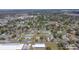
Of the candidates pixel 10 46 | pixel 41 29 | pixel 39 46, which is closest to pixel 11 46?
pixel 10 46

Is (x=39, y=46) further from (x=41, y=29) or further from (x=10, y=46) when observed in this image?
(x=10, y=46)

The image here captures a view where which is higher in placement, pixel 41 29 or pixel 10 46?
pixel 41 29

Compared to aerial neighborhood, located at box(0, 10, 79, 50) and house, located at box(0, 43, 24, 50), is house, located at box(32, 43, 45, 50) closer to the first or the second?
aerial neighborhood, located at box(0, 10, 79, 50)

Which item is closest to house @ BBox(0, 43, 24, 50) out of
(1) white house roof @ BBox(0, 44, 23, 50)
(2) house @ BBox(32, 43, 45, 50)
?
(1) white house roof @ BBox(0, 44, 23, 50)

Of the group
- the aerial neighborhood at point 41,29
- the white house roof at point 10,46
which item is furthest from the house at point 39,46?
the white house roof at point 10,46

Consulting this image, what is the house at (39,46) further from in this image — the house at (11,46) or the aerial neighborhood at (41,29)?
the house at (11,46)

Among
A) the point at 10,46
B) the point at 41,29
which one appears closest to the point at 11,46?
the point at 10,46

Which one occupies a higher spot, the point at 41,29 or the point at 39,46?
the point at 41,29

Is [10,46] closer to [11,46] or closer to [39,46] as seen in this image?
[11,46]

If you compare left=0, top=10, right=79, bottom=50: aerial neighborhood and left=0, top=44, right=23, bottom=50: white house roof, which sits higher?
left=0, top=10, right=79, bottom=50: aerial neighborhood

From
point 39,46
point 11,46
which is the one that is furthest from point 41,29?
point 11,46

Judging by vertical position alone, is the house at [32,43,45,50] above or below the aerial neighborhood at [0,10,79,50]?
below

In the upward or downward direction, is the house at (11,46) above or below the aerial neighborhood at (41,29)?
below

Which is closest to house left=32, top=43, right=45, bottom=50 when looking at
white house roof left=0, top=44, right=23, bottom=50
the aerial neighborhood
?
the aerial neighborhood
